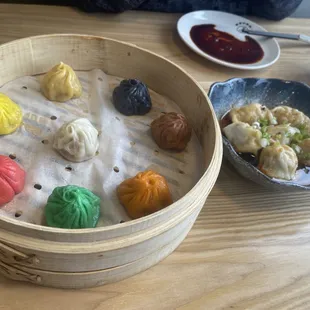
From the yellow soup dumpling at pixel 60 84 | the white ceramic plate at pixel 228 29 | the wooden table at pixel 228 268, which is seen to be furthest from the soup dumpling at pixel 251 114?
the yellow soup dumpling at pixel 60 84

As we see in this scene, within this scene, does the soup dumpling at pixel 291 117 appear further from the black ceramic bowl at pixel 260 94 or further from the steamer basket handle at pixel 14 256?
the steamer basket handle at pixel 14 256

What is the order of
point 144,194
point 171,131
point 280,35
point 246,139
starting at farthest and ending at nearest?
1. point 280,35
2. point 246,139
3. point 171,131
4. point 144,194

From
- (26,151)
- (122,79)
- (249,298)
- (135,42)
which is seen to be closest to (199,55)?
(135,42)

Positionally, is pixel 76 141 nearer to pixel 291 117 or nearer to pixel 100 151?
pixel 100 151

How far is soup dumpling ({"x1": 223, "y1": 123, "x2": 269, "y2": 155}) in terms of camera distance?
0.98m

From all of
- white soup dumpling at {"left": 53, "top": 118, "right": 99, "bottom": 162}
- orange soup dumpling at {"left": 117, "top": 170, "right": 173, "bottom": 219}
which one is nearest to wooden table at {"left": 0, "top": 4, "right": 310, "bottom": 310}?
orange soup dumpling at {"left": 117, "top": 170, "right": 173, "bottom": 219}

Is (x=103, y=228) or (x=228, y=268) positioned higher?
(x=103, y=228)

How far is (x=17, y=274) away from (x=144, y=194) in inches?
9.9

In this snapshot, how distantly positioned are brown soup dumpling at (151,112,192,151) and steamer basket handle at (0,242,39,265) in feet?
1.20

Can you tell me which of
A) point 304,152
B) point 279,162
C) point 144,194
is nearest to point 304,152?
point 304,152

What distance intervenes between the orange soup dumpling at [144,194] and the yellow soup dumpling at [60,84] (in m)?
0.28

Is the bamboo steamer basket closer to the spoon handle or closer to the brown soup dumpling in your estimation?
the brown soup dumpling

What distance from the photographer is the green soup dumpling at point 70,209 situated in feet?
Result: 2.27

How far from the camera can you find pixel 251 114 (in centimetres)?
106
